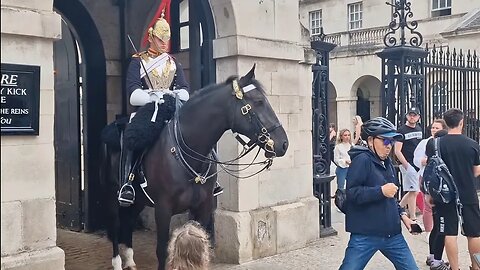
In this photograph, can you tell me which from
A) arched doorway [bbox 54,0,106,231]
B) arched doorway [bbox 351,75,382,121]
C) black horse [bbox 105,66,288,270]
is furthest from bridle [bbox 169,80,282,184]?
arched doorway [bbox 351,75,382,121]

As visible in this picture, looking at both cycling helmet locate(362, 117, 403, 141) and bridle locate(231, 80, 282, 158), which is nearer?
cycling helmet locate(362, 117, 403, 141)

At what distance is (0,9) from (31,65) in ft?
1.99

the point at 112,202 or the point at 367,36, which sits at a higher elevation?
the point at 367,36

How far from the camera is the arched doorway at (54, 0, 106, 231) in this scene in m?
8.61

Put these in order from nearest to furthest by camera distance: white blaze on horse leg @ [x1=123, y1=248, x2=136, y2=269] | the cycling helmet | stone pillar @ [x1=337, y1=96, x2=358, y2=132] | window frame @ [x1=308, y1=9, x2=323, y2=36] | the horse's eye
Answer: the cycling helmet
the horse's eye
white blaze on horse leg @ [x1=123, y1=248, x2=136, y2=269]
stone pillar @ [x1=337, y1=96, x2=358, y2=132]
window frame @ [x1=308, y1=9, x2=323, y2=36]

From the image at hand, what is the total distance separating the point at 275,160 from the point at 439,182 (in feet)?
6.76

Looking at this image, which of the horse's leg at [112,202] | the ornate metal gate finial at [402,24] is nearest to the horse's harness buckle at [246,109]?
the horse's leg at [112,202]

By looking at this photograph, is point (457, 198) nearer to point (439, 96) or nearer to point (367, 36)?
point (439, 96)

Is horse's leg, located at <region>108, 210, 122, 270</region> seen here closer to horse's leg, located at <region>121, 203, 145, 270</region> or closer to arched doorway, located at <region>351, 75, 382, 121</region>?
horse's leg, located at <region>121, 203, 145, 270</region>

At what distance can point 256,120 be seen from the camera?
5332mm

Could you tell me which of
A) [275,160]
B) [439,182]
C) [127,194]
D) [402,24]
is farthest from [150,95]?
[402,24]

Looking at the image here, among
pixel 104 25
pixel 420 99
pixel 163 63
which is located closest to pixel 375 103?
pixel 420 99

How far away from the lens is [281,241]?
7.23m

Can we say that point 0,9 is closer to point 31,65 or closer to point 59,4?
point 31,65
